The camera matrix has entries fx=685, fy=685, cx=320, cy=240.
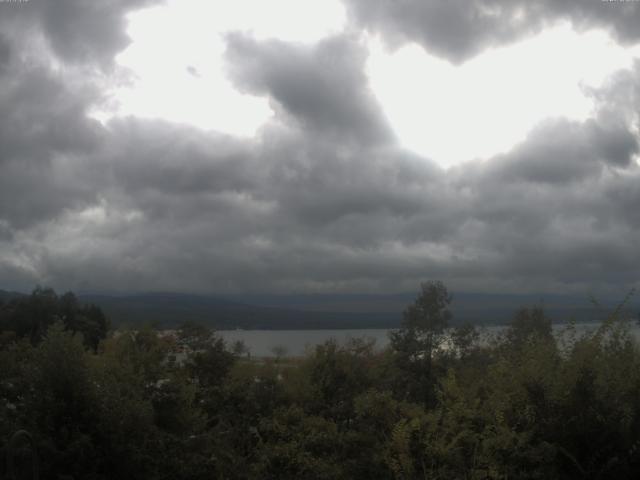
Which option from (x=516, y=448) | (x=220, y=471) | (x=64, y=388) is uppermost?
(x=64, y=388)

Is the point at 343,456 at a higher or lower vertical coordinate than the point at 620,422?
lower

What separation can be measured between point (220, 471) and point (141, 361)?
4.58 metres

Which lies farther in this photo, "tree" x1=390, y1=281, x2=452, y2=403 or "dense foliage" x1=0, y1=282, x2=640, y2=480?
"tree" x1=390, y1=281, x2=452, y2=403

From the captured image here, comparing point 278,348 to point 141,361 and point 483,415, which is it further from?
point 483,415

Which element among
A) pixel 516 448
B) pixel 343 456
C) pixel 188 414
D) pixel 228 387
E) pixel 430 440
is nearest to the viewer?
pixel 516 448

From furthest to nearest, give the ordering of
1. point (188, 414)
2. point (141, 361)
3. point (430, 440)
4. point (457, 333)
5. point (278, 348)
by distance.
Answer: point (457, 333) → point (278, 348) → point (141, 361) → point (188, 414) → point (430, 440)

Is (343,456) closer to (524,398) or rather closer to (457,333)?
(524,398)

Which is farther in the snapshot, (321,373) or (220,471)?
(321,373)

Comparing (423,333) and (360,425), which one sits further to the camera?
(423,333)

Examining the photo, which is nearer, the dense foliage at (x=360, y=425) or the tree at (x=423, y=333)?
the dense foliage at (x=360, y=425)

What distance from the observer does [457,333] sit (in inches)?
959

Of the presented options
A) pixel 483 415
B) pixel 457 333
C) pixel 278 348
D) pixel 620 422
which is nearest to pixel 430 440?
pixel 483 415

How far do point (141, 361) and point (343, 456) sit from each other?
591 centimetres

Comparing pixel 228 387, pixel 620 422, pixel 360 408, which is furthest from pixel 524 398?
pixel 228 387
